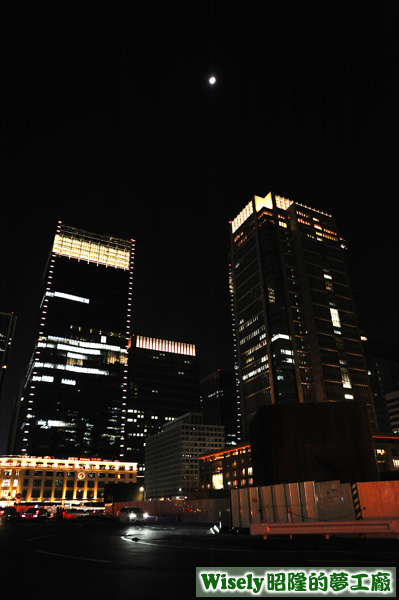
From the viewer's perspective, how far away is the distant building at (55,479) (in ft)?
465

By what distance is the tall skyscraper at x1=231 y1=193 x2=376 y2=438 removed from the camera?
5851 inches

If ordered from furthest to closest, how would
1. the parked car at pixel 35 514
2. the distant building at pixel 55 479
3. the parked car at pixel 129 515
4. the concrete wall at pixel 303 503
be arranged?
the distant building at pixel 55 479, the parked car at pixel 35 514, the parked car at pixel 129 515, the concrete wall at pixel 303 503

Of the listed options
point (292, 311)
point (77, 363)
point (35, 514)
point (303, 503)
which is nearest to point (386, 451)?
point (292, 311)

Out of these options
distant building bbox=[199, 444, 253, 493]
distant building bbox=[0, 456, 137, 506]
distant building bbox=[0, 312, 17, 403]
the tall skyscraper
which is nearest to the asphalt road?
distant building bbox=[199, 444, 253, 493]

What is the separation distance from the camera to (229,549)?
17625 mm

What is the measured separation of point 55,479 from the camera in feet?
487

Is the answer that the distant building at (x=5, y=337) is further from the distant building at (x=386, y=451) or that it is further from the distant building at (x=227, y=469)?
the distant building at (x=386, y=451)

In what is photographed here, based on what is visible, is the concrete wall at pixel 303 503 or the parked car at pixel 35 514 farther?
the parked car at pixel 35 514

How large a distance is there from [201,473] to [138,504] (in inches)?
3992

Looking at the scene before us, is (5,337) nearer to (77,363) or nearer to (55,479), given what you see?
(77,363)

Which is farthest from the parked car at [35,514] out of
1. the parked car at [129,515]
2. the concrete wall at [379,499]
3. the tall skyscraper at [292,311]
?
the tall skyscraper at [292,311]

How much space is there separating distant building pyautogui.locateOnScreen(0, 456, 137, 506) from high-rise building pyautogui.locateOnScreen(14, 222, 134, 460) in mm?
3428

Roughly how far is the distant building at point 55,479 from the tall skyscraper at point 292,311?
203ft

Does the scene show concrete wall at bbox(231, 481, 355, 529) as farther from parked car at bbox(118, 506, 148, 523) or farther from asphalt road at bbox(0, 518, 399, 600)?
parked car at bbox(118, 506, 148, 523)
